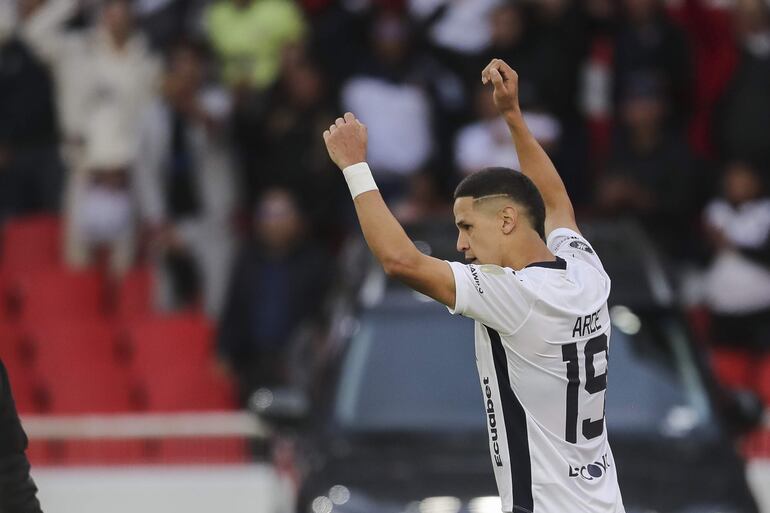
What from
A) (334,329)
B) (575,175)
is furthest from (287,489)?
(575,175)

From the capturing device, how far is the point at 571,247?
577 centimetres

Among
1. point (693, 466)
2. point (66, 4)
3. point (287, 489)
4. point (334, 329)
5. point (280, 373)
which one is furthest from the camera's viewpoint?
point (66, 4)

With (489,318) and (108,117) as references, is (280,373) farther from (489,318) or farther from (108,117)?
(489,318)

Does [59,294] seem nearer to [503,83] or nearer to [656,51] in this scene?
[656,51]

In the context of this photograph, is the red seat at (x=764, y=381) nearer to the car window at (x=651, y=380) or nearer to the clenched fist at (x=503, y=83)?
the car window at (x=651, y=380)

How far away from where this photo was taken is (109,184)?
511 inches

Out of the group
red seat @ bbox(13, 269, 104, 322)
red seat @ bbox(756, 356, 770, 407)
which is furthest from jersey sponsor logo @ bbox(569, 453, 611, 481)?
red seat @ bbox(13, 269, 104, 322)

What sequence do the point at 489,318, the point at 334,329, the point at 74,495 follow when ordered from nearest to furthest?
the point at 489,318
the point at 334,329
the point at 74,495

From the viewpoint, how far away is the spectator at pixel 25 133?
44.6 ft

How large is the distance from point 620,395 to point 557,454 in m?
2.54

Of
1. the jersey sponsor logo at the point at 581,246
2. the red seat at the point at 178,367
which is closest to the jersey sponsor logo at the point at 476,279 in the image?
the jersey sponsor logo at the point at 581,246

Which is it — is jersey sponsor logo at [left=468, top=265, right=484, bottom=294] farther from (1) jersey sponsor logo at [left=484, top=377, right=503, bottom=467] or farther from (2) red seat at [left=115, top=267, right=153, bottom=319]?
(2) red seat at [left=115, top=267, right=153, bottom=319]

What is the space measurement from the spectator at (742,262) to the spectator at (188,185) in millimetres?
3564

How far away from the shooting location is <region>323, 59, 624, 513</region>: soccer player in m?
5.21
